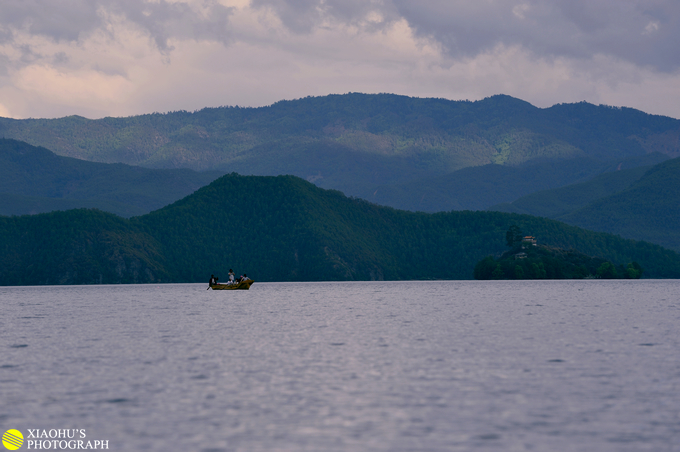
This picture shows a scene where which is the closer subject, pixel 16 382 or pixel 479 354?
pixel 16 382

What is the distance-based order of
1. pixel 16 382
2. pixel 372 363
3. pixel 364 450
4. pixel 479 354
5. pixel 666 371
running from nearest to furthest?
pixel 364 450 → pixel 16 382 → pixel 666 371 → pixel 372 363 → pixel 479 354

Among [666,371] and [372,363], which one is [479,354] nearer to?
[372,363]

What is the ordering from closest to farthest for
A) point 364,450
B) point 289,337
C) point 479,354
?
point 364,450 < point 479,354 < point 289,337

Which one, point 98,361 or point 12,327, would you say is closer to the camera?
point 98,361

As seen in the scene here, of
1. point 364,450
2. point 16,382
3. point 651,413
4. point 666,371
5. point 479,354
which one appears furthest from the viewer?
point 479,354

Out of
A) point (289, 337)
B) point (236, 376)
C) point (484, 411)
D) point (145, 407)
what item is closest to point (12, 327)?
point (289, 337)

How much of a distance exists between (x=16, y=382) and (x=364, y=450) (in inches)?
1176

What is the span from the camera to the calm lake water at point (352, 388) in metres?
37.3

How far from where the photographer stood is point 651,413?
42.2 metres

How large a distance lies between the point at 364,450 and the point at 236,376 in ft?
75.9

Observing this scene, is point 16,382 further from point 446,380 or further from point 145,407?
point 446,380

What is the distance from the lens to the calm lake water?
37.3 metres

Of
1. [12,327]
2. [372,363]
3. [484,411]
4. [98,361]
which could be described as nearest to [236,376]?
[372,363]

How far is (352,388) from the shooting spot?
5012cm
